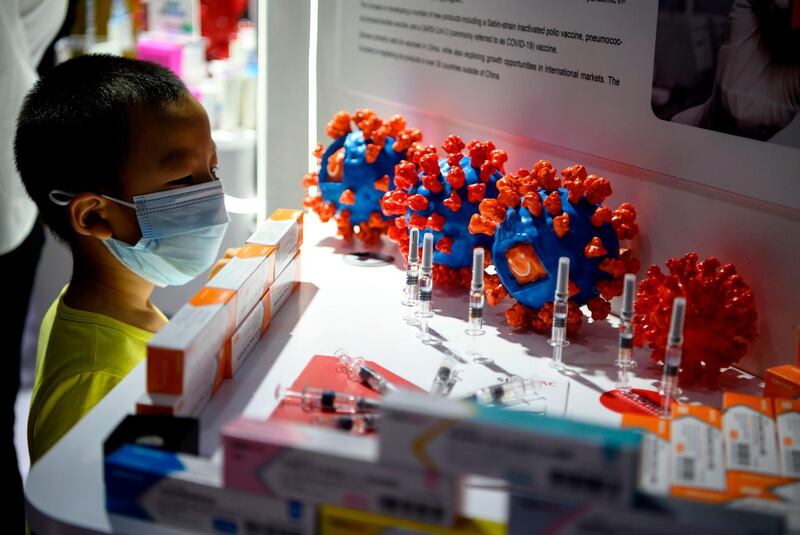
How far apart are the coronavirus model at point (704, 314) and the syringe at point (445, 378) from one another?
24cm

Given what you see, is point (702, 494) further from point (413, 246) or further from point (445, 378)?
point (413, 246)

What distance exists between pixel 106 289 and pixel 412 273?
42cm

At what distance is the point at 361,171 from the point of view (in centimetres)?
143

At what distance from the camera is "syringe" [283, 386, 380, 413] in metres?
0.92

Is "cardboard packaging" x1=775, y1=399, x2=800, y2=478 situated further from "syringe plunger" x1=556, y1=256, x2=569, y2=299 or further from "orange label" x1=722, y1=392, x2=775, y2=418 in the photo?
"syringe plunger" x1=556, y1=256, x2=569, y2=299

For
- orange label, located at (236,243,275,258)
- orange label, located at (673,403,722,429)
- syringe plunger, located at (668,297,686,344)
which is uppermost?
orange label, located at (236,243,275,258)

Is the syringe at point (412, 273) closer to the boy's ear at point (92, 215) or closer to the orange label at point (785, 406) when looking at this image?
the boy's ear at point (92, 215)

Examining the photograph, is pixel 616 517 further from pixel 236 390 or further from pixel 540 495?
pixel 236 390

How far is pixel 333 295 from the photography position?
4.22 feet

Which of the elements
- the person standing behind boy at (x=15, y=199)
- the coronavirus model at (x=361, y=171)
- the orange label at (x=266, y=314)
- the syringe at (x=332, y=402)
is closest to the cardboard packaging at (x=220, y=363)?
the orange label at (x=266, y=314)

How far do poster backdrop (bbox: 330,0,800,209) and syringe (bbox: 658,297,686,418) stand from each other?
0.76 feet

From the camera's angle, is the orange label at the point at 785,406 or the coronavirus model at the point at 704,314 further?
the coronavirus model at the point at 704,314

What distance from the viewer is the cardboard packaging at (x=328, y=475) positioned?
26.3 inches

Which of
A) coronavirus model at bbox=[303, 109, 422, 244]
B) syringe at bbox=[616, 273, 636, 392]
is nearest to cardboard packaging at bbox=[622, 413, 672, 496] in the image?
syringe at bbox=[616, 273, 636, 392]
